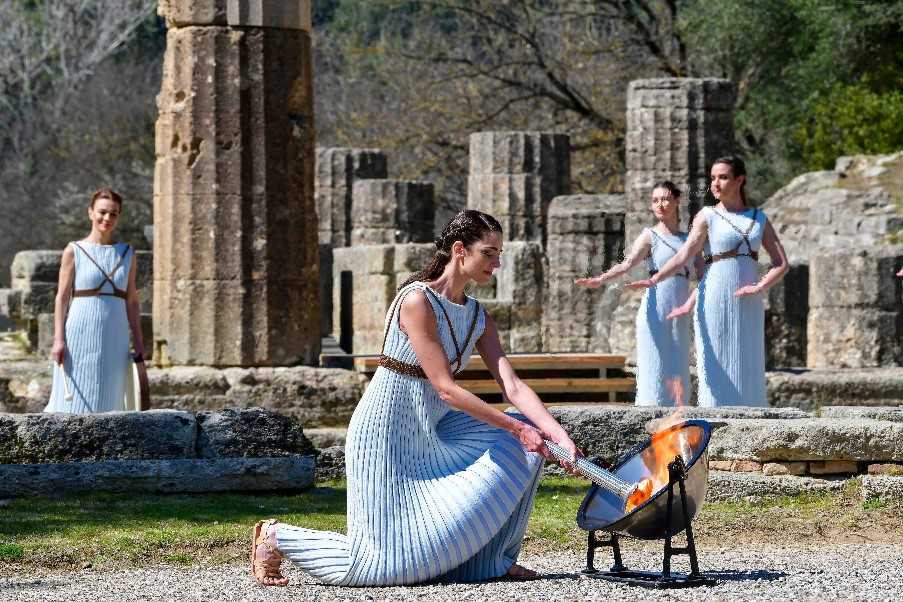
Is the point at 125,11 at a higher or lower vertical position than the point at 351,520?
higher

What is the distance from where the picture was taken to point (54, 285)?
2081 cm

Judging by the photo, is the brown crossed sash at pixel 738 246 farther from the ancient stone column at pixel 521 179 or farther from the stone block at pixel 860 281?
the ancient stone column at pixel 521 179

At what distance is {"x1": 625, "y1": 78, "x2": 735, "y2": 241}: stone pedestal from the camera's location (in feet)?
60.7

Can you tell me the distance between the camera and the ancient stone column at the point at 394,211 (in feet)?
→ 82.3

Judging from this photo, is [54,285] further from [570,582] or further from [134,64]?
[134,64]

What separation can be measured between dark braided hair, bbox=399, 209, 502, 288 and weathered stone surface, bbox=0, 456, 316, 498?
3.03 m

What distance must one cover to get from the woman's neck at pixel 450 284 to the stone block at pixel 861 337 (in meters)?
10.0

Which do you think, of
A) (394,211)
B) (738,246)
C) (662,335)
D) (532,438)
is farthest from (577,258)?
(532,438)

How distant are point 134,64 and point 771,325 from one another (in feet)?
99.4

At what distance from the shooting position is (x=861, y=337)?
1641 cm

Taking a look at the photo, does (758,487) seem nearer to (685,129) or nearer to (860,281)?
(860,281)

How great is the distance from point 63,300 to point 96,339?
0.98ft

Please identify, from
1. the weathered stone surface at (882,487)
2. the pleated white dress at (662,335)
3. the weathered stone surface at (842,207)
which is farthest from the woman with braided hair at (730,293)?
the weathered stone surface at (842,207)

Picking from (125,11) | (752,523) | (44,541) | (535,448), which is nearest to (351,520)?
(535,448)
